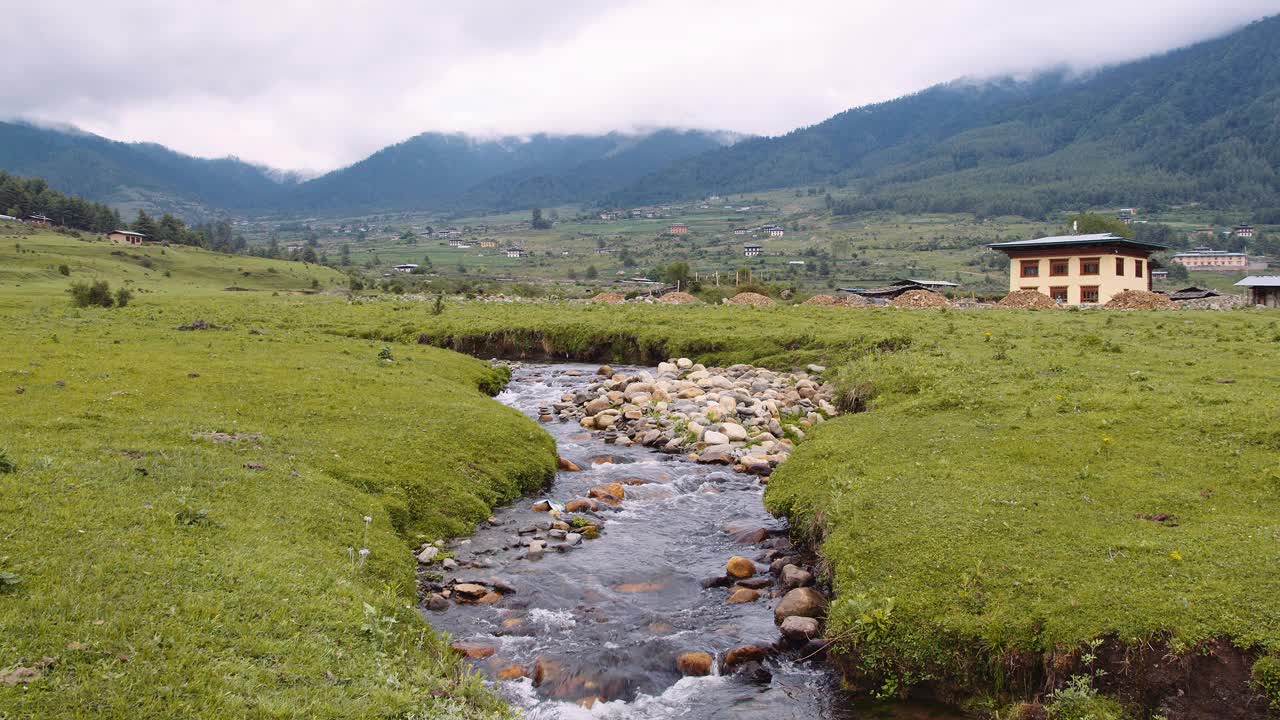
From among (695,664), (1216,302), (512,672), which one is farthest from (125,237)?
(695,664)

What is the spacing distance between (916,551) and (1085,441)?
7027 mm

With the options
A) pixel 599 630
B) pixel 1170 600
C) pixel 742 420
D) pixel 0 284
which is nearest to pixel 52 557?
pixel 599 630

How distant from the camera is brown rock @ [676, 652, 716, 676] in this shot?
12.4 meters

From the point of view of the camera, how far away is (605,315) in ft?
173

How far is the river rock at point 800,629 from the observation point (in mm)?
12789

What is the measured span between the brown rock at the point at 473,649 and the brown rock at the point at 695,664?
9.61 ft

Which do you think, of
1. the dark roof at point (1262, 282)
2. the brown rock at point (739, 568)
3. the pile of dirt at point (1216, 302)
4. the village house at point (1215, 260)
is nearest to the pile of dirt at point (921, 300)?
the pile of dirt at point (1216, 302)

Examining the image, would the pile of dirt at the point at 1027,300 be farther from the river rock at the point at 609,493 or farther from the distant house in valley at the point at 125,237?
the distant house in valley at the point at 125,237

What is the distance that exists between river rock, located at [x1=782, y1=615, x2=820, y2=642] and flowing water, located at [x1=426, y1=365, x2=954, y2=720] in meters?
0.30

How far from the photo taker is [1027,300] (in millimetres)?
65688

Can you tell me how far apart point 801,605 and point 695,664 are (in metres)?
2.19

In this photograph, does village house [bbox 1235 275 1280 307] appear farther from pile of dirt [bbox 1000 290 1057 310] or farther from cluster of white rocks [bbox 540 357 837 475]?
cluster of white rocks [bbox 540 357 837 475]

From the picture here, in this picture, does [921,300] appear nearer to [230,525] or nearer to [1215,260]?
[230,525]

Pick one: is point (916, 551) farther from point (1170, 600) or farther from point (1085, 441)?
point (1085, 441)
